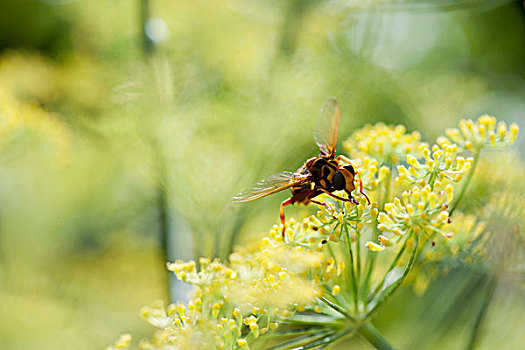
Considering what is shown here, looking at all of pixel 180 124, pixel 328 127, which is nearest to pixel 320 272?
pixel 328 127

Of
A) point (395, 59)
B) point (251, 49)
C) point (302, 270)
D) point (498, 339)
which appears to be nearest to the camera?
point (302, 270)

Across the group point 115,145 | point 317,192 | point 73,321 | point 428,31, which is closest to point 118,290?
point 73,321

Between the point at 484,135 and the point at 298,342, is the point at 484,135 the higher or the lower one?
the higher one

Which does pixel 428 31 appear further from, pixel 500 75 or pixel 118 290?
pixel 118 290

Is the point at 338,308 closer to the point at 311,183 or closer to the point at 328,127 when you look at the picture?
the point at 311,183

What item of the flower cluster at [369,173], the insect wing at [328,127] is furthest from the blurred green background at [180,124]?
the flower cluster at [369,173]

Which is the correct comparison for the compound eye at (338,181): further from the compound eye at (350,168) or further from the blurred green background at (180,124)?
the blurred green background at (180,124)
